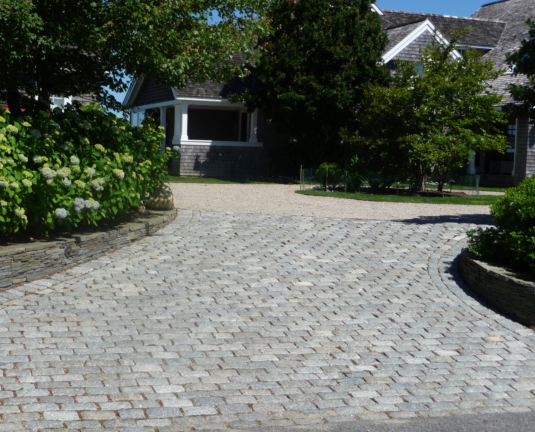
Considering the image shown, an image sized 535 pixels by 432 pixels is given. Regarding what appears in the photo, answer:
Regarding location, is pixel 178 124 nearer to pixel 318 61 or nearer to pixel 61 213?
pixel 318 61

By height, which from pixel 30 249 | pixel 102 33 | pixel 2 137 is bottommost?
pixel 30 249

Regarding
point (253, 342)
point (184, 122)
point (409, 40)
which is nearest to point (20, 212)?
point (253, 342)

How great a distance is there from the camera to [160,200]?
45.2 feet

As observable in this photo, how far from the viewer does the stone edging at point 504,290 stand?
810 cm

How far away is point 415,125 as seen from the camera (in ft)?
68.9

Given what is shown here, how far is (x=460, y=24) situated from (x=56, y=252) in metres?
27.9

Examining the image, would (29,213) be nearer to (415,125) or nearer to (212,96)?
(415,125)

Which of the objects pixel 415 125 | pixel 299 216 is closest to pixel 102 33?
pixel 299 216

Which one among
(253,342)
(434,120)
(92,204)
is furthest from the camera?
(434,120)

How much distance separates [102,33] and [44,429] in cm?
768

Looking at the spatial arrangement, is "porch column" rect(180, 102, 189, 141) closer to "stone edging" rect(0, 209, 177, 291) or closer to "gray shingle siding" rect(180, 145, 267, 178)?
"gray shingle siding" rect(180, 145, 267, 178)

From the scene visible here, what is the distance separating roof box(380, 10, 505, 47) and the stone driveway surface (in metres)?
23.4

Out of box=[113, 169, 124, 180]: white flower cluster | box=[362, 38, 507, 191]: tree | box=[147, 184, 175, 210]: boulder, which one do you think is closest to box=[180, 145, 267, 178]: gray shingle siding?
box=[362, 38, 507, 191]: tree

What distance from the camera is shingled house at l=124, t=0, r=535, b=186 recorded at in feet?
92.4
